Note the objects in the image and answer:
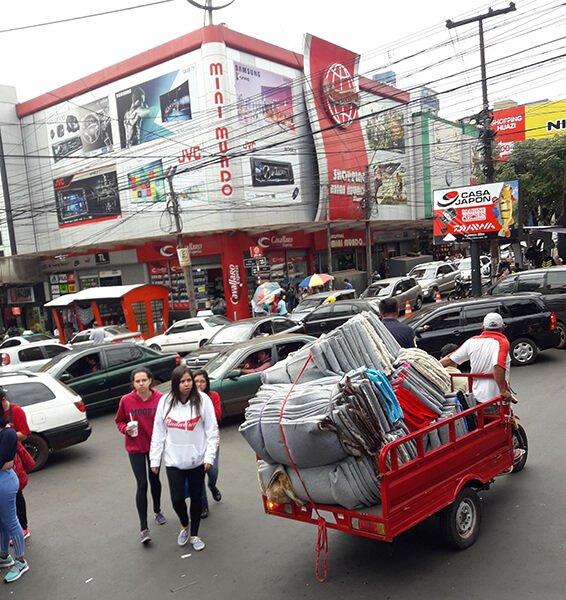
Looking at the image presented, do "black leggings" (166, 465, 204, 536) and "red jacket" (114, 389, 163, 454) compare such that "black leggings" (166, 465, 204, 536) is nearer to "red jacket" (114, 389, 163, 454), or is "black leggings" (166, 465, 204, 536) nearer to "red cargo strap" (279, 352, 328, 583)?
"red jacket" (114, 389, 163, 454)

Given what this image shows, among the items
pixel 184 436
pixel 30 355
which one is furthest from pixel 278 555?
pixel 30 355

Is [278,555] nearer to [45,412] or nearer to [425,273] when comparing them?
[45,412]

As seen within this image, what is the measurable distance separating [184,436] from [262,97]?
76.9 ft

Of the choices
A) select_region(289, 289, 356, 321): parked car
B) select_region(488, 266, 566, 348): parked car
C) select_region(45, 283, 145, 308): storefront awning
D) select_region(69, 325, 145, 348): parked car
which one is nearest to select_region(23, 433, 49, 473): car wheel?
select_region(69, 325, 145, 348): parked car

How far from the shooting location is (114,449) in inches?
348

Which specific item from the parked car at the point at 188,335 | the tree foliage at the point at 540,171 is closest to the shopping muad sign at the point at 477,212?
the parked car at the point at 188,335

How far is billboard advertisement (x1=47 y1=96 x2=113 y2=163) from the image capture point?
2838 centimetres

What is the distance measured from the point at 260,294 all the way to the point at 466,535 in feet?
57.7

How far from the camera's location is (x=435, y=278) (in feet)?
81.8

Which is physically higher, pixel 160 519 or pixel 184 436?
pixel 184 436

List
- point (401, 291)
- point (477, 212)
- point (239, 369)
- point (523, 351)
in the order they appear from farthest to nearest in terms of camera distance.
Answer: point (401, 291) < point (477, 212) < point (523, 351) < point (239, 369)

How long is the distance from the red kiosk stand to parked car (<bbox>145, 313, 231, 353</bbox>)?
427 centimetres

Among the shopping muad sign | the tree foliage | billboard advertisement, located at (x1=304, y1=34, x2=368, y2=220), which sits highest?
billboard advertisement, located at (x1=304, y1=34, x2=368, y2=220)

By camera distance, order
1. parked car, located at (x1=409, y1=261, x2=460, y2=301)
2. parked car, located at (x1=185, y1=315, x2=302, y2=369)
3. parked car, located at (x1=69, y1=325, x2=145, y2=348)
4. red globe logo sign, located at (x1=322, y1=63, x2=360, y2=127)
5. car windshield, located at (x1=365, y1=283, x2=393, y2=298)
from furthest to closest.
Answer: red globe logo sign, located at (x1=322, y1=63, x2=360, y2=127), parked car, located at (x1=409, y1=261, x2=460, y2=301), car windshield, located at (x1=365, y1=283, x2=393, y2=298), parked car, located at (x1=69, y1=325, x2=145, y2=348), parked car, located at (x1=185, y1=315, x2=302, y2=369)
